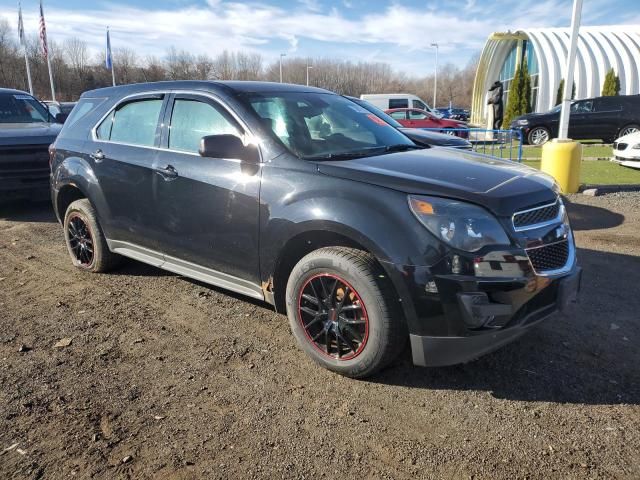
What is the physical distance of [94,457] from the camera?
7.92ft

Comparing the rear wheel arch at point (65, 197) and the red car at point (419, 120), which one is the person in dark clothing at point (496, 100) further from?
the rear wheel arch at point (65, 197)

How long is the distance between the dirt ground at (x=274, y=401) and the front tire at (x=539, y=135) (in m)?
15.4

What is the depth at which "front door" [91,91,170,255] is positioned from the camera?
412 cm

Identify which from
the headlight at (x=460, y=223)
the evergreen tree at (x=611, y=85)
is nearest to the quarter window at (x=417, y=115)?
the evergreen tree at (x=611, y=85)

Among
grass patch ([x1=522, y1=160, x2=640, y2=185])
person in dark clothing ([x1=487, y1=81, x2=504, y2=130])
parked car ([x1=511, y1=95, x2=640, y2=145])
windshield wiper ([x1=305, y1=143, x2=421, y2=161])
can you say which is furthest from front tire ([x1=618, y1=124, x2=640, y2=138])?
windshield wiper ([x1=305, y1=143, x2=421, y2=161])

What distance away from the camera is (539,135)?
722 inches

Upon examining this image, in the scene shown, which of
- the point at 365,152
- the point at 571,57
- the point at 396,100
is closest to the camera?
the point at 365,152

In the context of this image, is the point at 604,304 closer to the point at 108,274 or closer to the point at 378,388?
the point at 378,388

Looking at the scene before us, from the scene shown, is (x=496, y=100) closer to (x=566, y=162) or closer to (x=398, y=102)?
(x=398, y=102)

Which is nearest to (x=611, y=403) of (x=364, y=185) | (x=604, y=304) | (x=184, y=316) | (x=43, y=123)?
(x=604, y=304)

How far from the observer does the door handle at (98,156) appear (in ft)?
14.8

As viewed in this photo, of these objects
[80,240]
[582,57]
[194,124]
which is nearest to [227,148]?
[194,124]

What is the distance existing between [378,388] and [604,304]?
234 centimetres

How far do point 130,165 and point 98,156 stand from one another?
0.56 metres
